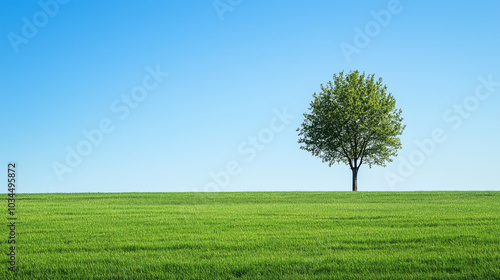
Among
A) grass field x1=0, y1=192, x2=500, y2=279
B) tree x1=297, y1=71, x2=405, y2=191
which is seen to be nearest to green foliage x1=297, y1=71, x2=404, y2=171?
tree x1=297, y1=71, x2=405, y2=191

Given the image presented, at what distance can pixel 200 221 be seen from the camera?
1750cm

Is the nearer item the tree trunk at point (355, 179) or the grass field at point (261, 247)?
the grass field at point (261, 247)

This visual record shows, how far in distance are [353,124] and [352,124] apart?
4.1 inches

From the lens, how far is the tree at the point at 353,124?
161 ft

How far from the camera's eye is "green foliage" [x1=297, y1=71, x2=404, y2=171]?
49.0 m

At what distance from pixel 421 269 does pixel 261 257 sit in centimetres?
330

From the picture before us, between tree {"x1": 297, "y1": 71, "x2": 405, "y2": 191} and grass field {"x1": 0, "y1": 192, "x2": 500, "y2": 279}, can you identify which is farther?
tree {"x1": 297, "y1": 71, "x2": 405, "y2": 191}

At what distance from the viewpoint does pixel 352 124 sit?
48906mm

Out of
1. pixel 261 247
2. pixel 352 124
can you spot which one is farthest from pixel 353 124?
pixel 261 247

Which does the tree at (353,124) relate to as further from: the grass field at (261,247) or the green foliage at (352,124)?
the grass field at (261,247)

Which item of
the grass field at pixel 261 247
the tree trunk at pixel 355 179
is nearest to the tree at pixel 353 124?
the tree trunk at pixel 355 179

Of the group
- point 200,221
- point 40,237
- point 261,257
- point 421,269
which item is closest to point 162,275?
point 261,257

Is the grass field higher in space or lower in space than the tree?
lower

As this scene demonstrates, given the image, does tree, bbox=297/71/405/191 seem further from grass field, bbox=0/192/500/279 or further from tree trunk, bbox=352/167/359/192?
grass field, bbox=0/192/500/279
